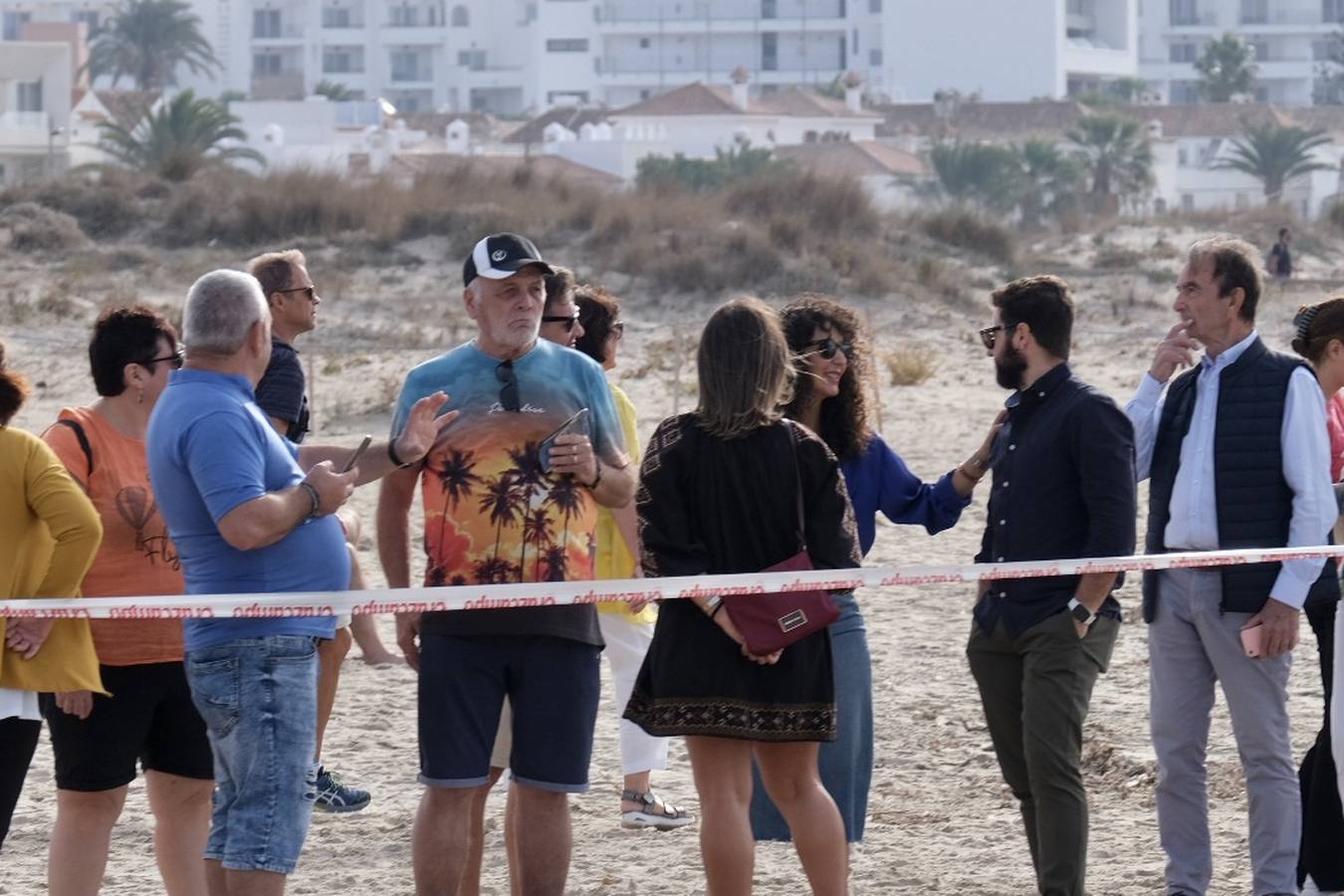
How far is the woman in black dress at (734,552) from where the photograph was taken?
5.03m

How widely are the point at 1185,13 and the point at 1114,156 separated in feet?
220

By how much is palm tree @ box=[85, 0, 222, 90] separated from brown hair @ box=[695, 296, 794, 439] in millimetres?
115101

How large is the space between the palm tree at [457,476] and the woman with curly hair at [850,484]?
3.25 feet

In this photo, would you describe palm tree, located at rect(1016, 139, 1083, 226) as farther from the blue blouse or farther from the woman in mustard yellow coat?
the woman in mustard yellow coat

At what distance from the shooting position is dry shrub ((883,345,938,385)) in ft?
73.3

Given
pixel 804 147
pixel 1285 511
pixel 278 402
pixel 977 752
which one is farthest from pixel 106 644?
pixel 804 147

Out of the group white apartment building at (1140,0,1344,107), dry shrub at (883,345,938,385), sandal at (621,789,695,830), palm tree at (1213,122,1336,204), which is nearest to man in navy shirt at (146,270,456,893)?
sandal at (621,789,695,830)

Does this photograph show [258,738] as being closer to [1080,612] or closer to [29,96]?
[1080,612]

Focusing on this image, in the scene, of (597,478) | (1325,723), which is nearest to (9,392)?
(597,478)

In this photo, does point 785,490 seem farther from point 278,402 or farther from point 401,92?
point 401,92

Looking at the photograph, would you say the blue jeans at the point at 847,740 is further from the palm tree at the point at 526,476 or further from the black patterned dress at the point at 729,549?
the palm tree at the point at 526,476

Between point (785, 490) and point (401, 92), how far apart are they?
134m

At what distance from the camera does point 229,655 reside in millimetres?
4695

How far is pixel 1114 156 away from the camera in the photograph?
233 ft
